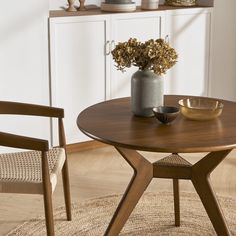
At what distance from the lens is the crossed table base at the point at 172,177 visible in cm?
281

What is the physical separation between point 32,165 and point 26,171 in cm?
8

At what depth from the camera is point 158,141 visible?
8.32 feet

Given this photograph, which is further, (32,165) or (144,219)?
(144,219)

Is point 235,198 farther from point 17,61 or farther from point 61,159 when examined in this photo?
point 17,61

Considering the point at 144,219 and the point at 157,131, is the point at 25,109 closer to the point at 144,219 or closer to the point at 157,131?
the point at 157,131

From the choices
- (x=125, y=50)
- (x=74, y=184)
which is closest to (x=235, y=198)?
(x=74, y=184)

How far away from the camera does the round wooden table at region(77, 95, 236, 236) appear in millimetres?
2568

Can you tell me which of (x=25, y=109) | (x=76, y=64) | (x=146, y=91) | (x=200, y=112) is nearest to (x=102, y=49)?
(x=76, y=64)

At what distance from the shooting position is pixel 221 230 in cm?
283

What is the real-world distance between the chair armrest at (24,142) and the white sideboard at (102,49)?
1.61 m

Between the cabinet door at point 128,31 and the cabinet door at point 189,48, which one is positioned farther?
the cabinet door at point 189,48

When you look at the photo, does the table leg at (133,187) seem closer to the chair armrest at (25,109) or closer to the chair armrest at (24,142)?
the chair armrest at (24,142)

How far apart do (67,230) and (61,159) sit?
0.51 metres

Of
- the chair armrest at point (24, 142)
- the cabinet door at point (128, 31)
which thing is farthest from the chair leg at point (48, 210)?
the cabinet door at point (128, 31)
